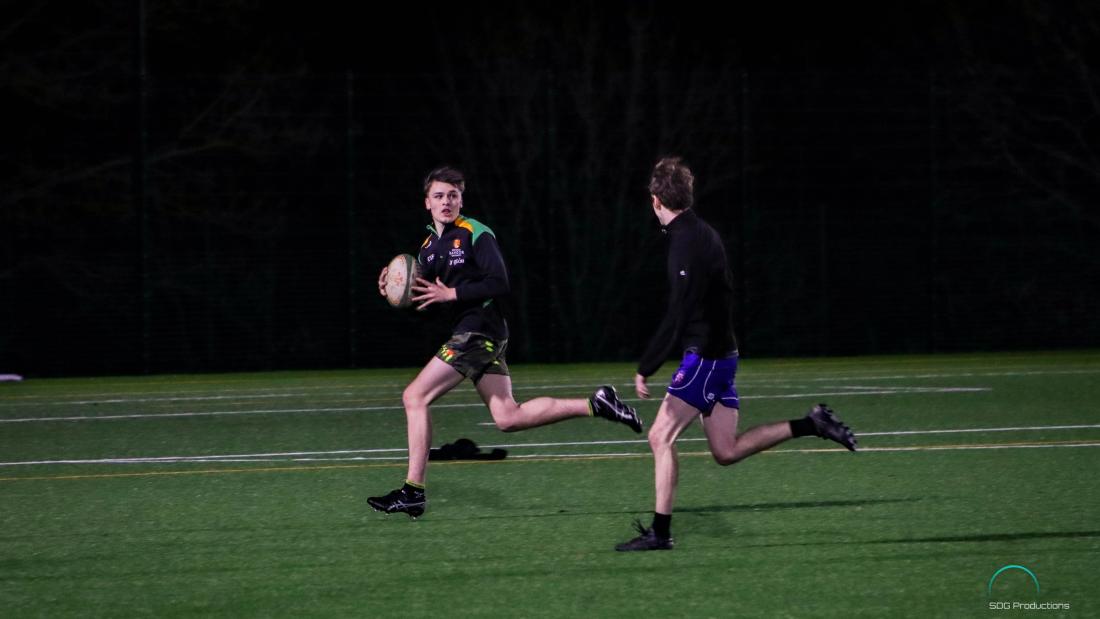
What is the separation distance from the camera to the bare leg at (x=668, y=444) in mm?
8562

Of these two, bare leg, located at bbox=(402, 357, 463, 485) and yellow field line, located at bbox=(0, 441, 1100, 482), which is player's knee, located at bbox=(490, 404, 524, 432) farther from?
yellow field line, located at bbox=(0, 441, 1100, 482)

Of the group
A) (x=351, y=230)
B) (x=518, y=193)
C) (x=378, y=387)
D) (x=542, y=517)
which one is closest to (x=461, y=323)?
(x=542, y=517)

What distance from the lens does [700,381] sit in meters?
8.80

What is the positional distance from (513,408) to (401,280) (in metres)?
1.04

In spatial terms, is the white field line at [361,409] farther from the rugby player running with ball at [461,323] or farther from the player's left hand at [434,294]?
the player's left hand at [434,294]

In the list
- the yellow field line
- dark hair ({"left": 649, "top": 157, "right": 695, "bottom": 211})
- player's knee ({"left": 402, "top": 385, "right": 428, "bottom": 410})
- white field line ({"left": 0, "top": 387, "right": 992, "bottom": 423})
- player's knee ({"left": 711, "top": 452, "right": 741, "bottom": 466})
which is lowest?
the yellow field line

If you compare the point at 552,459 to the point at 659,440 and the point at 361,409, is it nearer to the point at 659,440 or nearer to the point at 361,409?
the point at 659,440

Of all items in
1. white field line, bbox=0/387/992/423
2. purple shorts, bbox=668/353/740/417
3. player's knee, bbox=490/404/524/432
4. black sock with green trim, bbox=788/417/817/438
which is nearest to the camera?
purple shorts, bbox=668/353/740/417

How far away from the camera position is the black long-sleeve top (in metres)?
8.52

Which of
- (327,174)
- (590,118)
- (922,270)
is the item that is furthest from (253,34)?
(922,270)

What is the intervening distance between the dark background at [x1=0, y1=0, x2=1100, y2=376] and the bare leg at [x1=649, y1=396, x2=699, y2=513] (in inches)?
551

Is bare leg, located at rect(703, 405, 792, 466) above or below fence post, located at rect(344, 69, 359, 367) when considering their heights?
below

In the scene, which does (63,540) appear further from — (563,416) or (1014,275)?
(1014,275)

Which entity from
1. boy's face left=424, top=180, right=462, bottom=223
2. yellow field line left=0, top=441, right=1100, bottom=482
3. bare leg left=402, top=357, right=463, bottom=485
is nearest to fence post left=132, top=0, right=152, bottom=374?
yellow field line left=0, top=441, right=1100, bottom=482
